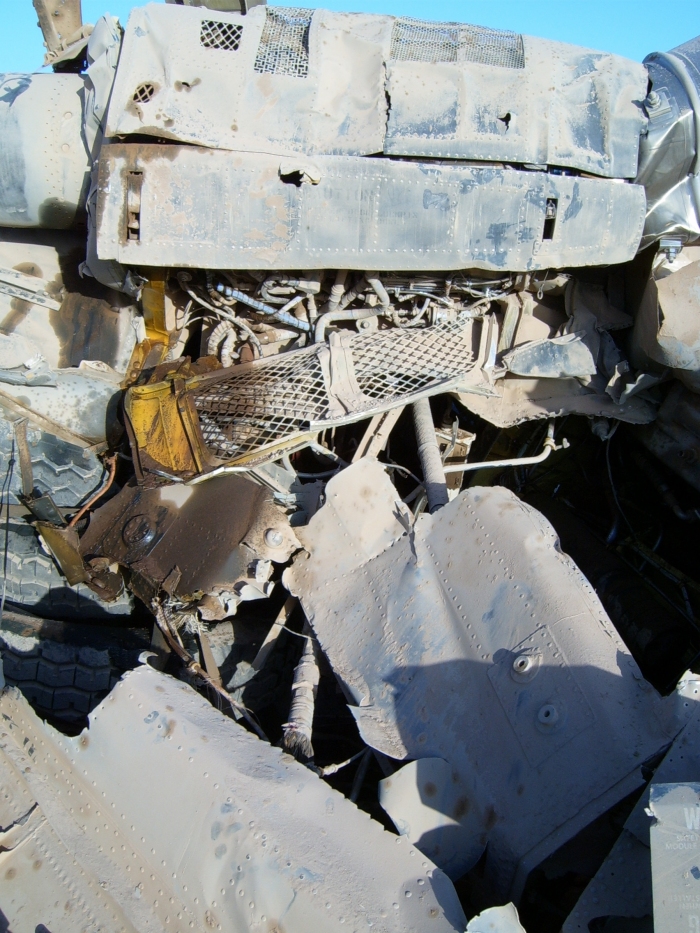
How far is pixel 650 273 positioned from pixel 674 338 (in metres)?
0.63

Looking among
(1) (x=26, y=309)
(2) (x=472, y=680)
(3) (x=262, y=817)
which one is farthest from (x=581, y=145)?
(3) (x=262, y=817)

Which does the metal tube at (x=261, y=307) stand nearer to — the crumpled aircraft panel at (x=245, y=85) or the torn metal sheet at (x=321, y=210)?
the torn metal sheet at (x=321, y=210)

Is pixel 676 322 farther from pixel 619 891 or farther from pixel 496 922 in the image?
pixel 496 922

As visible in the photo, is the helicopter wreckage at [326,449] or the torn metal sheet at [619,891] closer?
the torn metal sheet at [619,891]

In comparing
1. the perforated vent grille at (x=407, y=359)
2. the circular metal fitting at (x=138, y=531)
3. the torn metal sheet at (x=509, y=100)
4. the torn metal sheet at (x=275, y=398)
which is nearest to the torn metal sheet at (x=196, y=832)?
the circular metal fitting at (x=138, y=531)

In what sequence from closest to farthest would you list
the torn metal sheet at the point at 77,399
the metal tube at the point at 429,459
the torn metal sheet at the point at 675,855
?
the torn metal sheet at the point at 675,855 < the metal tube at the point at 429,459 < the torn metal sheet at the point at 77,399

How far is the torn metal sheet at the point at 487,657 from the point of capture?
246 cm

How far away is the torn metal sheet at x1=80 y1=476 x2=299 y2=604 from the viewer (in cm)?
345

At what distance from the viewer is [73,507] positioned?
13.4 feet

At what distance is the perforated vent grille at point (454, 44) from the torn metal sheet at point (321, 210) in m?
0.63

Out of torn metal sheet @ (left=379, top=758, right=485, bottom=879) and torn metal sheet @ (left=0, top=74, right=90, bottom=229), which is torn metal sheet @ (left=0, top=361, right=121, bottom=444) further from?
torn metal sheet @ (left=379, top=758, right=485, bottom=879)

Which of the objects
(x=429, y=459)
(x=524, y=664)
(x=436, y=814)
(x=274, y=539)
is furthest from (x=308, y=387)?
(x=436, y=814)

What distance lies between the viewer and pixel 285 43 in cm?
393

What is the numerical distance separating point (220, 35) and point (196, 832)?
381 cm
